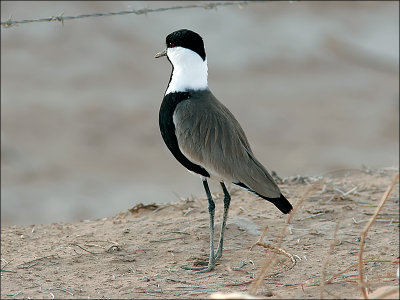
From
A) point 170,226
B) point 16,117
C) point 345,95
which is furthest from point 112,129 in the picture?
point 170,226

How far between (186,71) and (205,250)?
1334 mm

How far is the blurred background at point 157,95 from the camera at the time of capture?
10695mm

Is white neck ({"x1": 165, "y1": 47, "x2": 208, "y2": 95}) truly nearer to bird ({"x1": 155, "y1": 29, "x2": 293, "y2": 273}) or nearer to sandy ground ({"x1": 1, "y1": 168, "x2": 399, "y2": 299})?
bird ({"x1": 155, "y1": 29, "x2": 293, "y2": 273})

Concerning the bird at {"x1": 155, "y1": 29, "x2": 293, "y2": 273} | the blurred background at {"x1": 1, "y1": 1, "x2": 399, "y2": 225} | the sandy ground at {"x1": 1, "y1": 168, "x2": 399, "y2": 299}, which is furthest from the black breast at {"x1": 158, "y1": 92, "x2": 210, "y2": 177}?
the blurred background at {"x1": 1, "y1": 1, "x2": 399, "y2": 225}

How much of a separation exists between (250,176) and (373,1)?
1271cm

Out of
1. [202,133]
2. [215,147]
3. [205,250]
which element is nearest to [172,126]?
[202,133]

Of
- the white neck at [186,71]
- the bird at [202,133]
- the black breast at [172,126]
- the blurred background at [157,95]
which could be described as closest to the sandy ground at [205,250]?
the bird at [202,133]

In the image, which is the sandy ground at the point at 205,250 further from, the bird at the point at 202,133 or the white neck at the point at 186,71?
the white neck at the point at 186,71

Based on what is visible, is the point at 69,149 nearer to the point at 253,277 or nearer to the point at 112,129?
the point at 112,129

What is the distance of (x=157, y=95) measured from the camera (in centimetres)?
1289

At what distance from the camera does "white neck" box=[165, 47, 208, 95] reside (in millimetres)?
5363

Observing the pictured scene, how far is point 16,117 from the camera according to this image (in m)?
12.2

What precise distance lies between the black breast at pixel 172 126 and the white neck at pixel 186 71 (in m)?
0.06

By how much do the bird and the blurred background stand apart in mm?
3992
